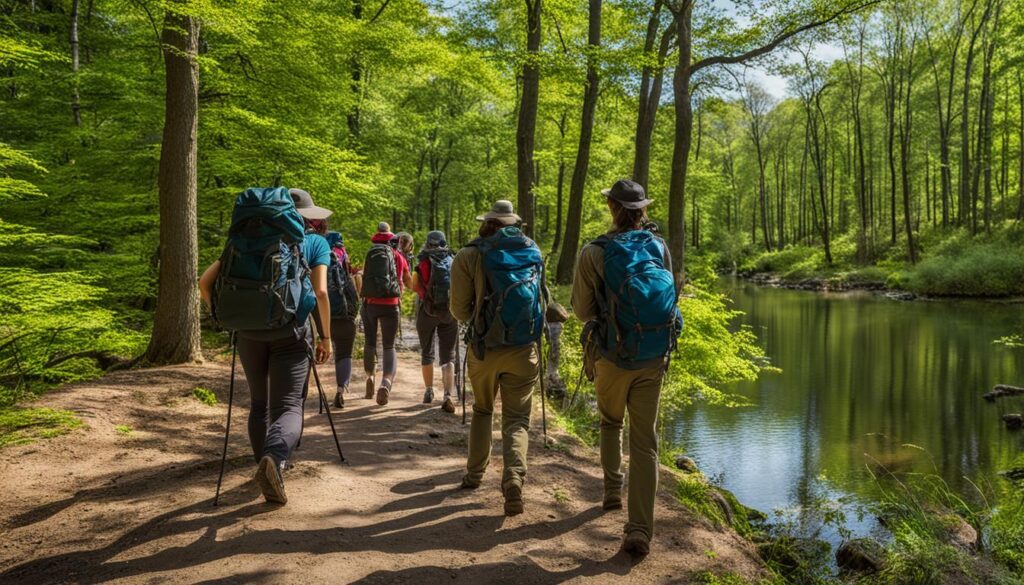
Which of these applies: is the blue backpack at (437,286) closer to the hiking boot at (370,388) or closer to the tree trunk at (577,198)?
the hiking boot at (370,388)

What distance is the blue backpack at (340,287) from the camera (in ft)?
20.8

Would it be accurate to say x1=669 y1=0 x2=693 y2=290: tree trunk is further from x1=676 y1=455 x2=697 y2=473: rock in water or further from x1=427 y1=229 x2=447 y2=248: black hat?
x1=427 y1=229 x2=447 y2=248: black hat

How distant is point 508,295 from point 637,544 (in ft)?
5.40

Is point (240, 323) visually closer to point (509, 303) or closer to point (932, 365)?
point (509, 303)

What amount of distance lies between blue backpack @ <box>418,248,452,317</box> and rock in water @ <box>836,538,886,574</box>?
4203mm

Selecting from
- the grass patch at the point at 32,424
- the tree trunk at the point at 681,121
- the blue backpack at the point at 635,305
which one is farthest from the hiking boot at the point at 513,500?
the tree trunk at the point at 681,121

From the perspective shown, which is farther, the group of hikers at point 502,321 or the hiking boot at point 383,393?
the hiking boot at point 383,393

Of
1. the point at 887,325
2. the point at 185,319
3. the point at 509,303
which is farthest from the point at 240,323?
the point at 887,325

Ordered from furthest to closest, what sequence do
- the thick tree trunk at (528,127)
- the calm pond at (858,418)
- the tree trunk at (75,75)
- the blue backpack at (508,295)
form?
the thick tree trunk at (528,127) → the tree trunk at (75,75) → the calm pond at (858,418) → the blue backpack at (508,295)

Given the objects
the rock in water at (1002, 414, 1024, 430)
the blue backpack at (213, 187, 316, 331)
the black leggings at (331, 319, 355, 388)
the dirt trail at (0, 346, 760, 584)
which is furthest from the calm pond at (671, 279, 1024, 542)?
the blue backpack at (213, 187, 316, 331)

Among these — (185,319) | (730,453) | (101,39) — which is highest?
(101,39)

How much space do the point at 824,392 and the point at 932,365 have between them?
399 centimetres

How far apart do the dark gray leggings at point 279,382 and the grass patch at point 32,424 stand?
91.7 inches

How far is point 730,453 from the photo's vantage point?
988 cm
